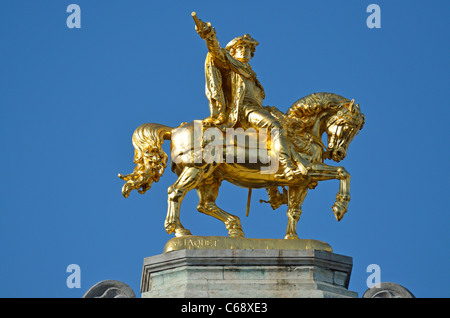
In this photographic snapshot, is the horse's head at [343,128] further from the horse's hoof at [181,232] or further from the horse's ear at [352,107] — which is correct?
the horse's hoof at [181,232]

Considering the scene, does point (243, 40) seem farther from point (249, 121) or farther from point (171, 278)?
point (171, 278)

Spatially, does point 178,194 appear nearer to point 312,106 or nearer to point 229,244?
point 229,244

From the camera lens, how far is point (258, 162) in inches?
802

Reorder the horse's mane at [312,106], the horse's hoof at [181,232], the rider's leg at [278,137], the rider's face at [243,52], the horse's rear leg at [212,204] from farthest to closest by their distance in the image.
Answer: the rider's face at [243,52] < the horse's mane at [312,106] < the horse's rear leg at [212,204] < the rider's leg at [278,137] < the horse's hoof at [181,232]

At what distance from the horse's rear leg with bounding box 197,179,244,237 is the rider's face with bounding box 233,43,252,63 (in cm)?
221

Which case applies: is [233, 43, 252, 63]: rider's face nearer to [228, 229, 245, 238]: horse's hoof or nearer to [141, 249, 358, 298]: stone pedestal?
[228, 229, 245, 238]: horse's hoof

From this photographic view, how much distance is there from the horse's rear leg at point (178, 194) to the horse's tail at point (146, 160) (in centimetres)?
49

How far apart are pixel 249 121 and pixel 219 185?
1.19 meters

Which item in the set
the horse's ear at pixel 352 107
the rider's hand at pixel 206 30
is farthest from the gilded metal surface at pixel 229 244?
the rider's hand at pixel 206 30

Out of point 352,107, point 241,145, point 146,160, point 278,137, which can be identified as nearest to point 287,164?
point 278,137

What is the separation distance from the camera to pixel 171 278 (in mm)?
19234

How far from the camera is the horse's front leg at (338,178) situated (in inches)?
793
